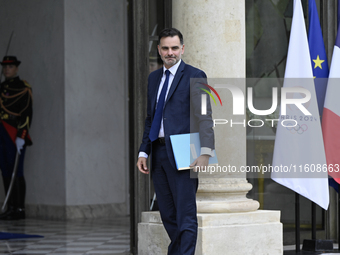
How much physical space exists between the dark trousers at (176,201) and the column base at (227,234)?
652 mm

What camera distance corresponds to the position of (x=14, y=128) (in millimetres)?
8664

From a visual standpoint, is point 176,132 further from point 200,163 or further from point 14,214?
point 14,214

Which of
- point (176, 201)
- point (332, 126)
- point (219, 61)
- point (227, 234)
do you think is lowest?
point (227, 234)

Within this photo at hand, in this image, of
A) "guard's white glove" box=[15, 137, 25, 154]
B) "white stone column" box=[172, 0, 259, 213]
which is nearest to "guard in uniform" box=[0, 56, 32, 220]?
"guard's white glove" box=[15, 137, 25, 154]

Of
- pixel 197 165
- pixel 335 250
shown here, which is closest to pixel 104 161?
pixel 335 250

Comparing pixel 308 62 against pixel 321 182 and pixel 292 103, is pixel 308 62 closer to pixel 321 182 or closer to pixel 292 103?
pixel 292 103

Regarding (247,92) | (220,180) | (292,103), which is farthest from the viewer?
(247,92)

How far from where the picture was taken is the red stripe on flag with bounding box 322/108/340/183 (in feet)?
17.0

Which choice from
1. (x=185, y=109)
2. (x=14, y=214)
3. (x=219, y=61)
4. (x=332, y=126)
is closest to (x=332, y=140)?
(x=332, y=126)

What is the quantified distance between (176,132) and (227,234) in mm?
1124

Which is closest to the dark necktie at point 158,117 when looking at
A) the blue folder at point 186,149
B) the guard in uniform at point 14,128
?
the blue folder at point 186,149

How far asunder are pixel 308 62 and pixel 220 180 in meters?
Answer: 1.30

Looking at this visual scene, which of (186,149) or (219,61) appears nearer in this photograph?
(186,149)

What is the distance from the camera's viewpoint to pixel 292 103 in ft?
16.7
